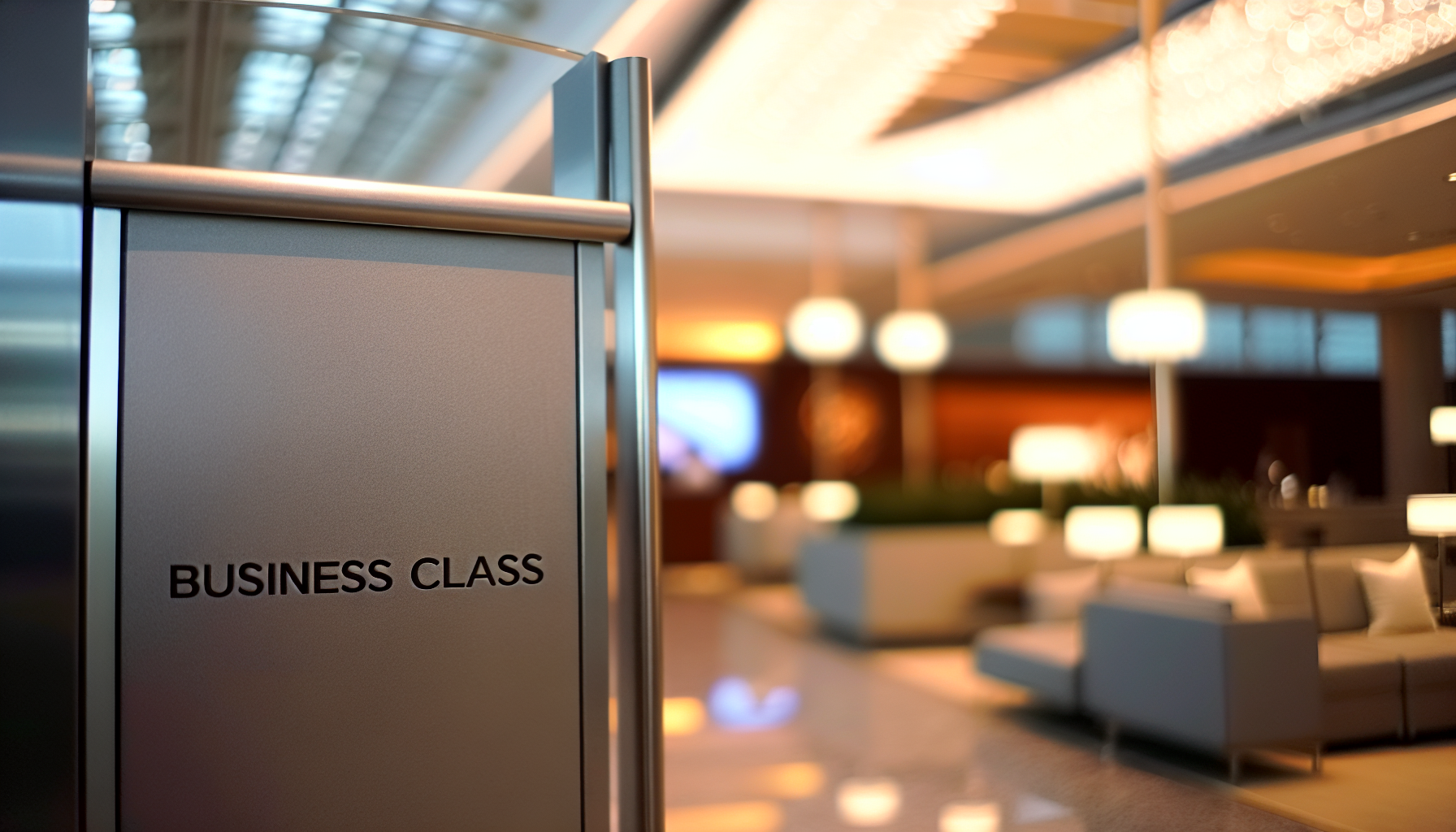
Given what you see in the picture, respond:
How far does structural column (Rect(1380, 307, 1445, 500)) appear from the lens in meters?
2.99

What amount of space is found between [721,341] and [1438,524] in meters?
10.3

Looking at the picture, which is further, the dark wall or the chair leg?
the chair leg

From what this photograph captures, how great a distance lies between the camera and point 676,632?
7.56 meters

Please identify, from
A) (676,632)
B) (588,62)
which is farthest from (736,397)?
(588,62)

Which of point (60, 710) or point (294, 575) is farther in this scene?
point (294, 575)

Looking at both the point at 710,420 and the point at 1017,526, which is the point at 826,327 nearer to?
the point at 1017,526

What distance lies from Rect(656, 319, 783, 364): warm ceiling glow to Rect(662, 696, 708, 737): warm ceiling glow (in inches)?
291

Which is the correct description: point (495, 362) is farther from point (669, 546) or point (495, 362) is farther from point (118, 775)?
point (669, 546)

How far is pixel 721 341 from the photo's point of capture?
42.4 feet

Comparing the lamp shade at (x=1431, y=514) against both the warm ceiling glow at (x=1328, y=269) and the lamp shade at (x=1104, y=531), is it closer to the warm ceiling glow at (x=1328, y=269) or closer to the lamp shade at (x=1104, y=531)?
the warm ceiling glow at (x=1328, y=269)

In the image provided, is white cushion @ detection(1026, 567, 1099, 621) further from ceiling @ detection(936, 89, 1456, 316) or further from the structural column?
the structural column

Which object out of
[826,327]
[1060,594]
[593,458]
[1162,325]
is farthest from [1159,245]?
[593,458]

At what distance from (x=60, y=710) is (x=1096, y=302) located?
1172 centimetres

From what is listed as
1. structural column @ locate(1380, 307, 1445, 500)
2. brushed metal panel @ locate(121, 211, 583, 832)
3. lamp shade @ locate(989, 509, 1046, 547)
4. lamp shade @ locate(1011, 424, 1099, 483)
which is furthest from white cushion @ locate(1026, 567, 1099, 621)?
brushed metal panel @ locate(121, 211, 583, 832)
